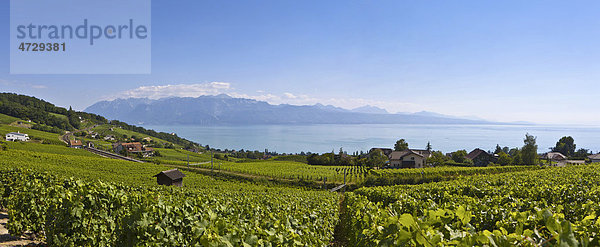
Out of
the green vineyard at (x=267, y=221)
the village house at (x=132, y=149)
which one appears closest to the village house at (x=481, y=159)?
the green vineyard at (x=267, y=221)

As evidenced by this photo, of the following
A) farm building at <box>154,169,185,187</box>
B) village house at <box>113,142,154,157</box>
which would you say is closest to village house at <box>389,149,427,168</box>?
farm building at <box>154,169,185,187</box>

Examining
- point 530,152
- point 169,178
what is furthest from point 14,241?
point 530,152

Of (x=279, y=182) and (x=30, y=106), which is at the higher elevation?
(x=30, y=106)

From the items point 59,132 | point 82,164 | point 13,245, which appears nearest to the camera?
point 13,245

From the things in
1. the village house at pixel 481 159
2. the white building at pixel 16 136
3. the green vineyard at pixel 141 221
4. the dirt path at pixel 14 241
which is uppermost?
the green vineyard at pixel 141 221

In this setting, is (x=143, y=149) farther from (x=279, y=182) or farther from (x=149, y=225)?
(x=149, y=225)

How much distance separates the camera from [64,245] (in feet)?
21.4

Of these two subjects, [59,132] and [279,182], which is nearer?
[279,182]

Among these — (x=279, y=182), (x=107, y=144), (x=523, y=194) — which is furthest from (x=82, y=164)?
(x=107, y=144)

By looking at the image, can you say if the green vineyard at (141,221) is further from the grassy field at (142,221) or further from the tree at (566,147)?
the tree at (566,147)

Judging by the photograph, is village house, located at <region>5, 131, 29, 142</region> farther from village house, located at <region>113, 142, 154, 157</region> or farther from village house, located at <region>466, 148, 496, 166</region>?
village house, located at <region>466, 148, 496, 166</region>

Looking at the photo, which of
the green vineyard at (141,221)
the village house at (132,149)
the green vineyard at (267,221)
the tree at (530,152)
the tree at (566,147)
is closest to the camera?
the green vineyard at (267,221)

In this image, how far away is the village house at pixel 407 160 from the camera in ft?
215

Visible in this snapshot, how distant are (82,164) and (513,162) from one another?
91.8 metres
